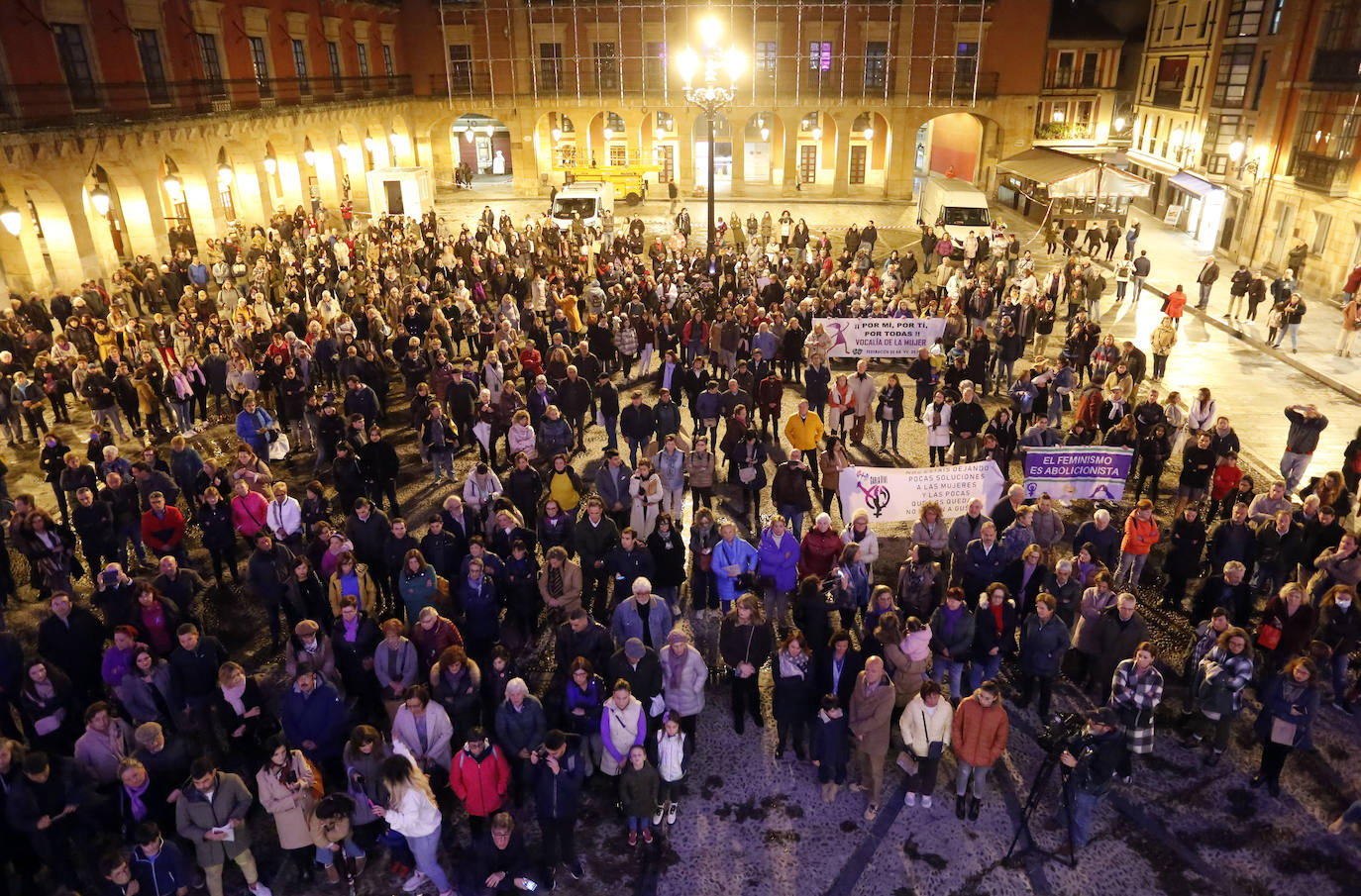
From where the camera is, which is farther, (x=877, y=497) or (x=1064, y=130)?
(x=1064, y=130)

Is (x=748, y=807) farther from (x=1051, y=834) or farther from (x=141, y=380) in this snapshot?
(x=141, y=380)

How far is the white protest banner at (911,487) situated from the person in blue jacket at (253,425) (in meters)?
7.83

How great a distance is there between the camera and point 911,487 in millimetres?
10492

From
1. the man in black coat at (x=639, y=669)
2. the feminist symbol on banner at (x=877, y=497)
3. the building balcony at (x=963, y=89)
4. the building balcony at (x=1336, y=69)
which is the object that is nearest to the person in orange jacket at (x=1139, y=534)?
the feminist symbol on banner at (x=877, y=497)

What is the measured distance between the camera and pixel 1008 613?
7.82 meters

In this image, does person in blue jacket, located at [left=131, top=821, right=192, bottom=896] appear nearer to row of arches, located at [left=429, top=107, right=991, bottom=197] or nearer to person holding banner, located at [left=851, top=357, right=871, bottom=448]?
person holding banner, located at [left=851, top=357, right=871, bottom=448]

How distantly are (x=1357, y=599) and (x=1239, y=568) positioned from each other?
3.66 feet

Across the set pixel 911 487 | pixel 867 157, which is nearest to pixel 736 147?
pixel 867 157

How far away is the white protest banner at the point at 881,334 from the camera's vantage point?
16.7 metres

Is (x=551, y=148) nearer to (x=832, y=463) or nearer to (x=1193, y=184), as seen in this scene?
(x=1193, y=184)

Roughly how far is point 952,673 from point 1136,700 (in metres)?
1.61

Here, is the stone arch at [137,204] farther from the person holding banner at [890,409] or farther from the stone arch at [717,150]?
the stone arch at [717,150]

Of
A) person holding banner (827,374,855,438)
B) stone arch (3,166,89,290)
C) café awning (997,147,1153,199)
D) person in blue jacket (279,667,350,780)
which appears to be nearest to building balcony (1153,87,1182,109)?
café awning (997,147,1153,199)

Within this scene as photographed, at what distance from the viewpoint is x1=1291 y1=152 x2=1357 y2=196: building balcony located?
77.8ft
